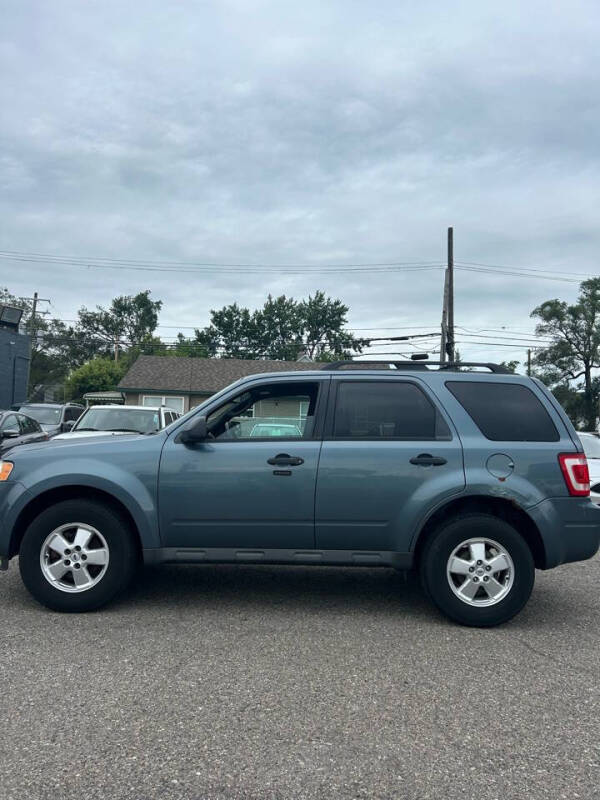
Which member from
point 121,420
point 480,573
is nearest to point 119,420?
point 121,420

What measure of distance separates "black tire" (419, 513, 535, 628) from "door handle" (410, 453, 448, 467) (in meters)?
0.46

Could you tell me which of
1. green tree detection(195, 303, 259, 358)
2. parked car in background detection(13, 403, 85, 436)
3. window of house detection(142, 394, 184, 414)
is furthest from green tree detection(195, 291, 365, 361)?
parked car in background detection(13, 403, 85, 436)

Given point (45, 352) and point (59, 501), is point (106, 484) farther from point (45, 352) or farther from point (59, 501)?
point (45, 352)

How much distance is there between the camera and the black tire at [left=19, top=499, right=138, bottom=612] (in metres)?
5.29

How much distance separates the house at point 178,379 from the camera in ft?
133

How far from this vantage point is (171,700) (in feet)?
12.4

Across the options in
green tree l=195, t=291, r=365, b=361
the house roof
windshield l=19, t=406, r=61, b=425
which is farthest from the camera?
green tree l=195, t=291, r=365, b=361

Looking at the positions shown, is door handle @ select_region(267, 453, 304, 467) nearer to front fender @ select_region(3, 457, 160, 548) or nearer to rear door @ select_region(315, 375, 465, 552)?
rear door @ select_region(315, 375, 465, 552)

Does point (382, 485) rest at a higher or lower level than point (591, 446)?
lower

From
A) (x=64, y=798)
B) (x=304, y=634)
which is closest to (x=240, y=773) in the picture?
(x=64, y=798)

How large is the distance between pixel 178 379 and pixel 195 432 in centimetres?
3668

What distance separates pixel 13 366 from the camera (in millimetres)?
33094

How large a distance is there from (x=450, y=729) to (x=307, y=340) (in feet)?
259

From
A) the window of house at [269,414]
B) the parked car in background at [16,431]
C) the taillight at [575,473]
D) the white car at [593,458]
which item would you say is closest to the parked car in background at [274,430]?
the window of house at [269,414]
